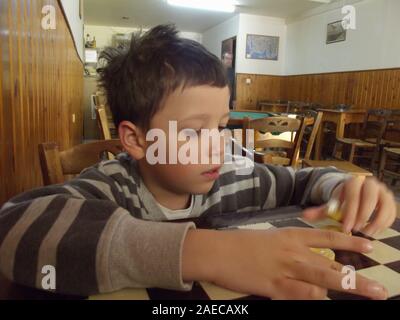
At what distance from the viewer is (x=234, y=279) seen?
372mm

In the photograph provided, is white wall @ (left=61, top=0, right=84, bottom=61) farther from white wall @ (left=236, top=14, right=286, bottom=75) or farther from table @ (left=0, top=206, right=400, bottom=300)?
white wall @ (left=236, top=14, right=286, bottom=75)

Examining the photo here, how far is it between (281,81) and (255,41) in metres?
1.10

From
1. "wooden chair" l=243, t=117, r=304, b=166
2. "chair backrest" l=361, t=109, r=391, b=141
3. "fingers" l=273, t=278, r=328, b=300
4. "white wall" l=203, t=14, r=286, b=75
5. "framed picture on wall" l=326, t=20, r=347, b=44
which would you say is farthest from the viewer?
"white wall" l=203, t=14, r=286, b=75

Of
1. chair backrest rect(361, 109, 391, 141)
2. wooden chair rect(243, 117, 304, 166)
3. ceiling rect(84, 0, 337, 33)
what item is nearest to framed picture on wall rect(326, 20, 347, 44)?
ceiling rect(84, 0, 337, 33)

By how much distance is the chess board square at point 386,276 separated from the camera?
0.39 m

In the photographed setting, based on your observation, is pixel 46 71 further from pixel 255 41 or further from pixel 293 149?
pixel 255 41

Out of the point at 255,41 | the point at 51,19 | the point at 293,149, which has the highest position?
the point at 255,41

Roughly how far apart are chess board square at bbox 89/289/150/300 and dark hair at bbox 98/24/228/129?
43 centimetres

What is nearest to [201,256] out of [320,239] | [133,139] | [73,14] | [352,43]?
[320,239]

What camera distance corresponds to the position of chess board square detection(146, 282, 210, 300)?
1.20ft

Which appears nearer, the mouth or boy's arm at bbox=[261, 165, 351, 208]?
the mouth

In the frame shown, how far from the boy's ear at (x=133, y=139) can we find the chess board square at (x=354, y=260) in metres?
0.47

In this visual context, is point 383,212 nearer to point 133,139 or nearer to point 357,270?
point 357,270
